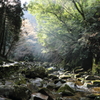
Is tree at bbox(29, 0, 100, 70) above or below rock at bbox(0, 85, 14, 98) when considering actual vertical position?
above

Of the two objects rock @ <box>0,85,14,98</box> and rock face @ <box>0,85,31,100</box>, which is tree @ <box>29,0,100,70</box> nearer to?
rock face @ <box>0,85,31,100</box>

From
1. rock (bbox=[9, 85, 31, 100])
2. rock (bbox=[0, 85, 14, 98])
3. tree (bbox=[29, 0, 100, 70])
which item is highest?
tree (bbox=[29, 0, 100, 70])

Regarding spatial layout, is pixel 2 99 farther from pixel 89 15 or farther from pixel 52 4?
pixel 52 4

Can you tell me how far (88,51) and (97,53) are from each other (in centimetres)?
79

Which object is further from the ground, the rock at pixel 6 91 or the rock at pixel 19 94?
the rock at pixel 6 91

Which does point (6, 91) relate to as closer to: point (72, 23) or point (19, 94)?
point (19, 94)

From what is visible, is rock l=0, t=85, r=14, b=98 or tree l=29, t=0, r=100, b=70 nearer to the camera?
rock l=0, t=85, r=14, b=98

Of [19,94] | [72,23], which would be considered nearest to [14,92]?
[19,94]

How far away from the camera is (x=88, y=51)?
9.52 meters

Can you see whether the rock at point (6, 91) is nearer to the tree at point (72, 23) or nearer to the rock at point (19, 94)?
the rock at point (19, 94)

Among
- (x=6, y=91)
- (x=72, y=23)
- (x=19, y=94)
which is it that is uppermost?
(x=72, y=23)

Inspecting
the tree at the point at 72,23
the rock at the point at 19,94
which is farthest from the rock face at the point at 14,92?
the tree at the point at 72,23

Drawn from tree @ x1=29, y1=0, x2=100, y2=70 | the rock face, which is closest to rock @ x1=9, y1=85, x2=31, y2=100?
the rock face

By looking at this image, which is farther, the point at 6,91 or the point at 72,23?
the point at 72,23
